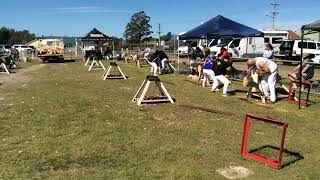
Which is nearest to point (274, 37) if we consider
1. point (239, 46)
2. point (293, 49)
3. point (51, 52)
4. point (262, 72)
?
point (239, 46)

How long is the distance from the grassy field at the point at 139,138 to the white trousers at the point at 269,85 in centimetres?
44

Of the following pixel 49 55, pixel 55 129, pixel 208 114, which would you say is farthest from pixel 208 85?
pixel 49 55

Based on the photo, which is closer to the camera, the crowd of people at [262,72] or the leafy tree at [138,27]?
the crowd of people at [262,72]

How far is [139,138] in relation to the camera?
27.6 ft

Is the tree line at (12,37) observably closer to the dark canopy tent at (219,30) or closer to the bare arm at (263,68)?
the dark canopy tent at (219,30)

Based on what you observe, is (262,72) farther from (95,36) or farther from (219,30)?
(95,36)

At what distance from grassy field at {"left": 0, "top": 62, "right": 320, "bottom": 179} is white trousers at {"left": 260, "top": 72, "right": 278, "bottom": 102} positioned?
1.43 feet

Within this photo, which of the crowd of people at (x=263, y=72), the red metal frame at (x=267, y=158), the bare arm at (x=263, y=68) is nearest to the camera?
the red metal frame at (x=267, y=158)

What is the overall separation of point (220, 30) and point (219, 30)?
0.17 ft

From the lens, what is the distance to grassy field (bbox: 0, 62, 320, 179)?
6.57 meters

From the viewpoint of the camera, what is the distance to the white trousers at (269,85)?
13.3 m

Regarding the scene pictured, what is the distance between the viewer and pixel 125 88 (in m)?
16.6

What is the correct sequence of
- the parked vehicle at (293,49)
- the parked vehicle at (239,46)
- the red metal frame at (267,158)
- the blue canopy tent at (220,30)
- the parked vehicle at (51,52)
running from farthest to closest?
the parked vehicle at (51,52), the parked vehicle at (239,46), the parked vehicle at (293,49), the blue canopy tent at (220,30), the red metal frame at (267,158)

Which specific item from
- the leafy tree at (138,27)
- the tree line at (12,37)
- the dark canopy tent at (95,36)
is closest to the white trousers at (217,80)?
the dark canopy tent at (95,36)
